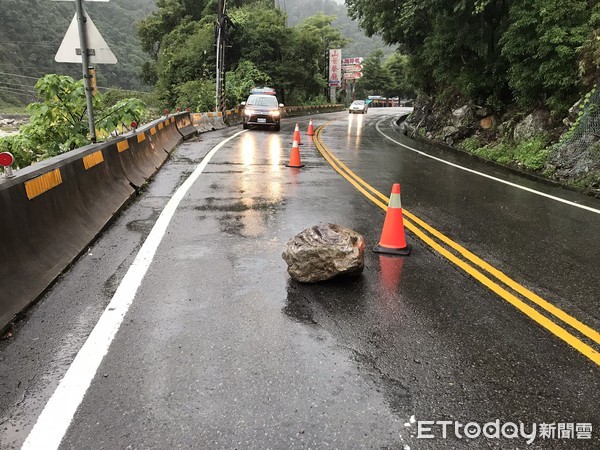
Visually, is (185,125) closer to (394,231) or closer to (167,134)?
(167,134)

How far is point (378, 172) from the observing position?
12.2 m

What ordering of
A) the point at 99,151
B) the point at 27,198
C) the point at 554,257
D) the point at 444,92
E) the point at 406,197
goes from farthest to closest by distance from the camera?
the point at 444,92 < the point at 406,197 < the point at 99,151 < the point at 554,257 < the point at 27,198

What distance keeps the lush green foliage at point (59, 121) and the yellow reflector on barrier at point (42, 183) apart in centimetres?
386

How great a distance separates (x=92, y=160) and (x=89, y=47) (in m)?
1.93

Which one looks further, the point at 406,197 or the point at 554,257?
the point at 406,197

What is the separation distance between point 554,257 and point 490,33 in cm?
1443

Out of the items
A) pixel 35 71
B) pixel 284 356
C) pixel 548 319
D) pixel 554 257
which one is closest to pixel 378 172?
pixel 554 257

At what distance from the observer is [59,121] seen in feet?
31.1

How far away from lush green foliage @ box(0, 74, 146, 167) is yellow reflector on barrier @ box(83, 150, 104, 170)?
2.04 m

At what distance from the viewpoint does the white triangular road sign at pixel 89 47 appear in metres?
7.55

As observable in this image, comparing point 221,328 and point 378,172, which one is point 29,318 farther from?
point 378,172

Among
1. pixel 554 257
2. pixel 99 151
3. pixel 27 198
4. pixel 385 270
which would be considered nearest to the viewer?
pixel 27 198

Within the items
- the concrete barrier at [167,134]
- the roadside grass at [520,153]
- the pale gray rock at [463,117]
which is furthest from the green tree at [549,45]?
the concrete barrier at [167,134]

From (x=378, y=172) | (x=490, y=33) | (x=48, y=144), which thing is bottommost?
(x=378, y=172)
